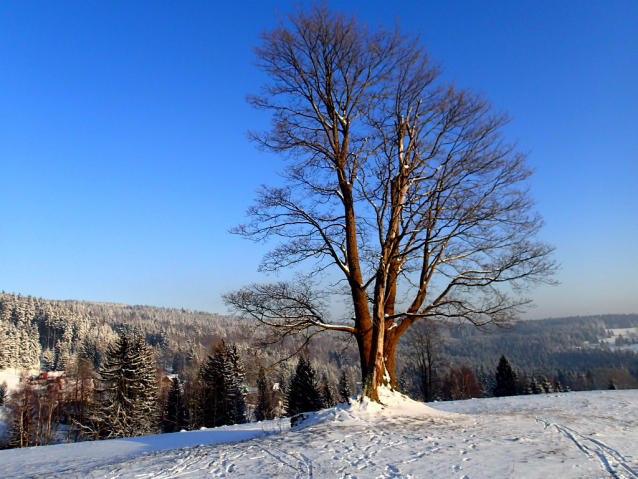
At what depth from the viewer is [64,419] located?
44.5 meters

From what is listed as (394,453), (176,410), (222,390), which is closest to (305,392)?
(222,390)

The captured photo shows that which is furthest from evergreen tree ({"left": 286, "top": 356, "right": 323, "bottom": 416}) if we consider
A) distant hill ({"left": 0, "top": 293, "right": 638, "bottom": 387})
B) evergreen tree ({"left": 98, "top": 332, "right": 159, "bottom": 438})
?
evergreen tree ({"left": 98, "top": 332, "right": 159, "bottom": 438})

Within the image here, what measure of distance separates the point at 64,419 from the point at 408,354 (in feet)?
142

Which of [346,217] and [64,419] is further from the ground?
[346,217]

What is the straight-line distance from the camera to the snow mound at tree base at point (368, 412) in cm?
657

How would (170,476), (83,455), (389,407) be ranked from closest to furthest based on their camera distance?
1. (170,476)
2. (83,455)
3. (389,407)

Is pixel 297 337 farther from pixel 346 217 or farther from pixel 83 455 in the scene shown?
pixel 83 455

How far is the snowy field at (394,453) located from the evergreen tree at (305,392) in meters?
22.6

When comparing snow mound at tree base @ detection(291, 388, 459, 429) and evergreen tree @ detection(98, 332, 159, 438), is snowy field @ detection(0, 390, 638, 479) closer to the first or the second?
snow mound at tree base @ detection(291, 388, 459, 429)

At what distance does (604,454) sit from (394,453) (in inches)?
94.9

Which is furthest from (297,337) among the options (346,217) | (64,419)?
(64,419)

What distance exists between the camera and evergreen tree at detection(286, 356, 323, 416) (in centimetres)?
2839

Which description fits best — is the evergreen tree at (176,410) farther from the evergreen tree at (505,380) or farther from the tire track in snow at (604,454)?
the tire track in snow at (604,454)

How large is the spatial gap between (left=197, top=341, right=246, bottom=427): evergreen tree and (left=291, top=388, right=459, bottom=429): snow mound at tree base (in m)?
26.0
